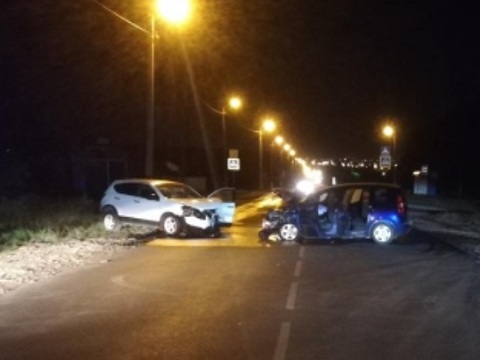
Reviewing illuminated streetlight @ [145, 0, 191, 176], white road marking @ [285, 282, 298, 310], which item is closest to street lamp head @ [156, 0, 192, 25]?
illuminated streetlight @ [145, 0, 191, 176]

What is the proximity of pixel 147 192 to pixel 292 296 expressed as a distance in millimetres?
12330

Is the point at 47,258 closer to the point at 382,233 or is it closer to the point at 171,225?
the point at 171,225

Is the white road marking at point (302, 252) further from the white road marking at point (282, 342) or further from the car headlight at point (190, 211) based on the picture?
the white road marking at point (282, 342)

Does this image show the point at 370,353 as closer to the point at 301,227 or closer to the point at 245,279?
the point at 245,279

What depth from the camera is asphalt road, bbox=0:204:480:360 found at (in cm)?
820

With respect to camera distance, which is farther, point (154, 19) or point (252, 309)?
point (154, 19)

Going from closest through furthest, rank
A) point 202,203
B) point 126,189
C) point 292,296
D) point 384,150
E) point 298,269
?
point 292,296 → point 298,269 → point 202,203 → point 126,189 → point 384,150

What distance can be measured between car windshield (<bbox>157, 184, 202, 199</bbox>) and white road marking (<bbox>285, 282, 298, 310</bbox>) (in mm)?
10965

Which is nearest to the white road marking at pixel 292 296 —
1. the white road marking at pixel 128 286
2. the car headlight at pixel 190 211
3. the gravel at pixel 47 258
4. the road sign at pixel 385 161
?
the white road marking at pixel 128 286

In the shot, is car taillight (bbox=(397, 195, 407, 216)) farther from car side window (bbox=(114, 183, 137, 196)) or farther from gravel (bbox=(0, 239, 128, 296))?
car side window (bbox=(114, 183, 137, 196))

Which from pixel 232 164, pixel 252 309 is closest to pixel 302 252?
pixel 252 309

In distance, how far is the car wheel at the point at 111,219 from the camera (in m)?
23.8

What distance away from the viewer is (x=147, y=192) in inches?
920

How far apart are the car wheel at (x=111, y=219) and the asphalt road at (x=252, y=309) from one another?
6.83 m
